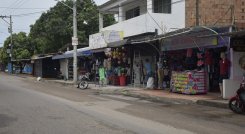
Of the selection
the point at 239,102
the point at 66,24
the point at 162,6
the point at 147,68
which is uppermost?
the point at 66,24

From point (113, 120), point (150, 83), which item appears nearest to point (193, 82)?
point (150, 83)

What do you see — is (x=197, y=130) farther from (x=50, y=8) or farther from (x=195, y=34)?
(x=50, y=8)

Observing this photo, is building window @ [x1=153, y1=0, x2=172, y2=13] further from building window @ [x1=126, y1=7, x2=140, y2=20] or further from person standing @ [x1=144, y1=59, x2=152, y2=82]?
person standing @ [x1=144, y1=59, x2=152, y2=82]

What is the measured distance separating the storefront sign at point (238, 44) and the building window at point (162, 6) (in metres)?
10.6

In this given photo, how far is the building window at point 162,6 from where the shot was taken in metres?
28.7

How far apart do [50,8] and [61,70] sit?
9371 millimetres

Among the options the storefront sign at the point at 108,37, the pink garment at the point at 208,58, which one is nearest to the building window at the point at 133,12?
the storefront sign at the point at 108,37

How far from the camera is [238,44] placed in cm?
1822

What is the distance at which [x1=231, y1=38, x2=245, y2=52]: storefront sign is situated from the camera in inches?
714

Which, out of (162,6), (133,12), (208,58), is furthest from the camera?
(133,12)

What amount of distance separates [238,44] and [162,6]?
12158 millimetres

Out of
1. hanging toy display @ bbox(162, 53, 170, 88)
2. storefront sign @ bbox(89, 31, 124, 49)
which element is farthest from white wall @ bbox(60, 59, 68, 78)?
hanging toy display @ bbox(162, 53, 170, 88)

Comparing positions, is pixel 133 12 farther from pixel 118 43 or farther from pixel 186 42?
pixel 186 42

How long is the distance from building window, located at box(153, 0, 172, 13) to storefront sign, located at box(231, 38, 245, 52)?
418 inches
